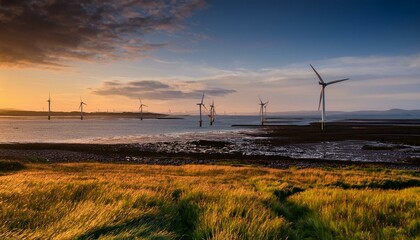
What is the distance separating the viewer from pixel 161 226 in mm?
6766

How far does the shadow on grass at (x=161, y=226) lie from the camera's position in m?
5.66

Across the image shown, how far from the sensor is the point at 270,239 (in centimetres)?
631

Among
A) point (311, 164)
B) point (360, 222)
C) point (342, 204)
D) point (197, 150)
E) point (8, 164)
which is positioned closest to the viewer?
point (360, 222)

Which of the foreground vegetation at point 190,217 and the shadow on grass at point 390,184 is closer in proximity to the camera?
the foreground vegetation at point 190,217

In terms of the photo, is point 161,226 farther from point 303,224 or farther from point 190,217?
point 303,224

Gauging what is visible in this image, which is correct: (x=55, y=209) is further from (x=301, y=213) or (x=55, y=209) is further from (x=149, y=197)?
(x=301, y=213)

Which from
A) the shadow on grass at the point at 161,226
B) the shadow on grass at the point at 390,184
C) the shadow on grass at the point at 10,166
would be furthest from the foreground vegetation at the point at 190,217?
the shadow on grass at the point at 10,166

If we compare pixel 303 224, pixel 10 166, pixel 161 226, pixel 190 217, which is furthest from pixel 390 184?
pixel 10 166

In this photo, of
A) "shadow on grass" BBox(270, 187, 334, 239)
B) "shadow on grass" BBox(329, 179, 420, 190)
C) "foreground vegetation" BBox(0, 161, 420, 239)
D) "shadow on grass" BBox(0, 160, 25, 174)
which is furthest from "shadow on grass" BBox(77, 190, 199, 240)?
"shadow on grass" BBox(0, 160, 25, 174)

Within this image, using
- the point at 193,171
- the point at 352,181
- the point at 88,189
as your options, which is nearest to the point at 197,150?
the point at 193,171

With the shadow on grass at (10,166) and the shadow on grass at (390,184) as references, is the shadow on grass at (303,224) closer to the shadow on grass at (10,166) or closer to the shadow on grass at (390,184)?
the shadow on grass at (390,184)

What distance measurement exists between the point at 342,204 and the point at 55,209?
7529 mm

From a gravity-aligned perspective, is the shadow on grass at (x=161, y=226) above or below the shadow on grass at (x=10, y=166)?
above

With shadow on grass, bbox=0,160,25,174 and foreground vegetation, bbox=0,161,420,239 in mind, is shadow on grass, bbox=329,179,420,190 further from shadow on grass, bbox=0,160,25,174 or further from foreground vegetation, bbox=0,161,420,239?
shadow on grass, bbox=0,160,25,174
